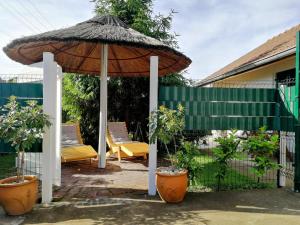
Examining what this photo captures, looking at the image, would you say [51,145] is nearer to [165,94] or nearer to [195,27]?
[165,94]

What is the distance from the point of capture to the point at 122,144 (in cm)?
890

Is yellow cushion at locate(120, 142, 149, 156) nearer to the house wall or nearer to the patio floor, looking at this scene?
the patio floor

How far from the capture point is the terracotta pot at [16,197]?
4.34 m

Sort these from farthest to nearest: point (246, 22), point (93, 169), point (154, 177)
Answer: point (246, 22) < point (93, 169) < point (154, 177)

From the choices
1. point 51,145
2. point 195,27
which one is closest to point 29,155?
point 51,145

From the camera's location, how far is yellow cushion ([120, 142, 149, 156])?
8547mm

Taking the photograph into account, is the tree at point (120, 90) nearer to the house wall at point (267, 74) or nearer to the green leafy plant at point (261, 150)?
the house wall at point (267, 74)

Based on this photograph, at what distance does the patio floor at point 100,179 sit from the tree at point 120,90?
278 cm

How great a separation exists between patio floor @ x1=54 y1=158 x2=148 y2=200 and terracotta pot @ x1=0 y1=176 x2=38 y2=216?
794 mm

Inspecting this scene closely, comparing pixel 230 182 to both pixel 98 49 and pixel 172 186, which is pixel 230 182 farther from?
pixel 98 49

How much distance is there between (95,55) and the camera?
9016 mm

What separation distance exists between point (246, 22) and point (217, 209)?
9521 mm

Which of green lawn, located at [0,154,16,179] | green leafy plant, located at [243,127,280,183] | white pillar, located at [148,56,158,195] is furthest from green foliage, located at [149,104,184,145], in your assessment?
green lawn, located at [0,154,16,179]

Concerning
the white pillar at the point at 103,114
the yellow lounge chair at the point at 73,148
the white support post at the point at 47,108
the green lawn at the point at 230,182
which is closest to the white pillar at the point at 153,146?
the green lawn at the point at 230,182
